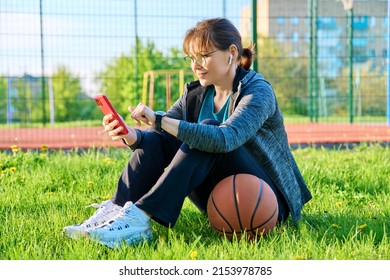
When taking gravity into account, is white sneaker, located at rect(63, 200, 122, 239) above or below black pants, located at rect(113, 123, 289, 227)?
below

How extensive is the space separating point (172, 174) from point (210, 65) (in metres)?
0.56

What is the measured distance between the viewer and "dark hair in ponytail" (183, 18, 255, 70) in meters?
A: 3.06

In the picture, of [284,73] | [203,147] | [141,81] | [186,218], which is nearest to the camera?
[203,147]

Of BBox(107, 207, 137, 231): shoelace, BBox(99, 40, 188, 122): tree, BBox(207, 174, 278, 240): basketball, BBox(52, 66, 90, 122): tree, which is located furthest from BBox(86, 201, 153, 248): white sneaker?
BBox(52, 66, 90, 122): tree

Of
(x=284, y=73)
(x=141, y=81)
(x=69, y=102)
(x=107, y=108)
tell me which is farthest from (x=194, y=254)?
(x=284, y=73)

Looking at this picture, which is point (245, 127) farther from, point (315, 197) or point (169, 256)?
point (315, 197)

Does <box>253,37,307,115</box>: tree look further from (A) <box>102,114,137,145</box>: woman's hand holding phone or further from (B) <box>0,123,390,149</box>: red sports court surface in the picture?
(A) <box>102,114,137,145</box>: woman's hand holding phone

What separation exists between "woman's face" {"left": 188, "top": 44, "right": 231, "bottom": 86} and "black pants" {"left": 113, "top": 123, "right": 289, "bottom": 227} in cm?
32

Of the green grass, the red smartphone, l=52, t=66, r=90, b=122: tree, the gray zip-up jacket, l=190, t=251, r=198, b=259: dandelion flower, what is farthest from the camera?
l=52, t=66, r=90, b=122: tree

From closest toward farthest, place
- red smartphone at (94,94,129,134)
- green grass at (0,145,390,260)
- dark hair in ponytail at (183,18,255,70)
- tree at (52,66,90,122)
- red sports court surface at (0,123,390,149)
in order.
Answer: green grass at (0,145,390,260), red smartphone at (94,94,129,134), dark hair in ponytail at (183,18,255,70), red sports court surface at (0,123,390,149), tree at (52,66,90,122)

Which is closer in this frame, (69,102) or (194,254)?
(194,254)

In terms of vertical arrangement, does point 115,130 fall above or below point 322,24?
below

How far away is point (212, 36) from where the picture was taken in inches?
120

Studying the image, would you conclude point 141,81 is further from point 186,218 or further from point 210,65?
point 210,65
